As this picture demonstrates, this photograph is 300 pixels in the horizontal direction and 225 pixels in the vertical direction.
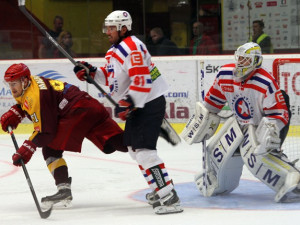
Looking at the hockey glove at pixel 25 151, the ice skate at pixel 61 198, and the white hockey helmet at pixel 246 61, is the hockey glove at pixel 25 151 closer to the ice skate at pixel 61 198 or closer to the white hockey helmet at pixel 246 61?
the ice skate at pixel 61 198

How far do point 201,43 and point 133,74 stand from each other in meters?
4.82

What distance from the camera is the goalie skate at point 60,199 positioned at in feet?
16.0

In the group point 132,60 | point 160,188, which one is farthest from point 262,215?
point 132,60

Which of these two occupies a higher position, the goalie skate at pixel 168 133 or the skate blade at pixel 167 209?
the goalie skate at pixel 168 133

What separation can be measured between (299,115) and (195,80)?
1817 millimetres

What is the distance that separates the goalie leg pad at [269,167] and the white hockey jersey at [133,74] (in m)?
0.60

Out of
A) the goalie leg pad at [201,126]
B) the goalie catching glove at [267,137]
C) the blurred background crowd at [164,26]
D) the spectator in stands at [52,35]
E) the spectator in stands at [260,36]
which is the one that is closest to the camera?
the goalie catching glove at [267,137]

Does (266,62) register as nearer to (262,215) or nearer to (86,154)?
(86,154)

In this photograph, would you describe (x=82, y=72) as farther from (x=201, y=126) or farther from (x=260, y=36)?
(x=260, y=36)

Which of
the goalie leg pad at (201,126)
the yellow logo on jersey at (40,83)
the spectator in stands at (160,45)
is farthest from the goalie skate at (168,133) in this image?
the spectator in stands at (160,45)

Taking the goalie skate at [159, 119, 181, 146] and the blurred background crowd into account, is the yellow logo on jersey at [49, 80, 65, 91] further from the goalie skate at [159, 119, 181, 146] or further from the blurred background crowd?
the blurred background crowd

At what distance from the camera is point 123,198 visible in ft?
17.2

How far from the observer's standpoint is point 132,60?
14.9 ft

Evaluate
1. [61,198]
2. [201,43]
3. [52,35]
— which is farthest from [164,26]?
[61,198]
